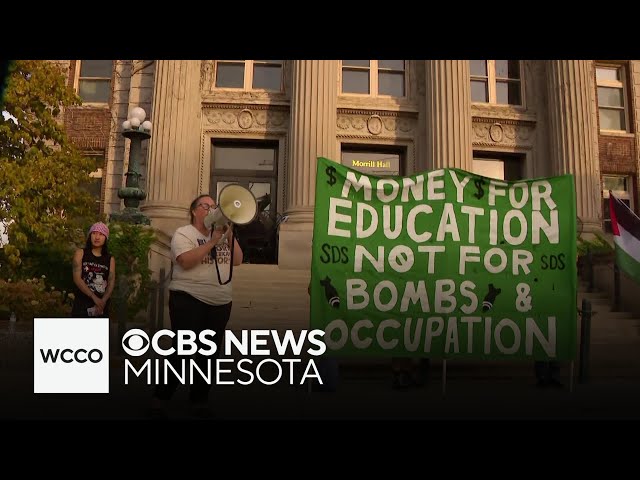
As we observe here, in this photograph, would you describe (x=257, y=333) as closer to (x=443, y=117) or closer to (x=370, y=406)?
(x=370, y=406)

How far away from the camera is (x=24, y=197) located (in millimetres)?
9734

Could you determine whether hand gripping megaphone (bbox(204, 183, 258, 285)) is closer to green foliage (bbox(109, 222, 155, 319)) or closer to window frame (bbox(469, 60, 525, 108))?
green foliage (bbox(109, 222, 155, 319))

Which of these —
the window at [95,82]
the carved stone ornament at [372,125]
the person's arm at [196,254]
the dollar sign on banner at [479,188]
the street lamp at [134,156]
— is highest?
the window at [95,82]

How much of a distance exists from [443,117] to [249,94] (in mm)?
5720

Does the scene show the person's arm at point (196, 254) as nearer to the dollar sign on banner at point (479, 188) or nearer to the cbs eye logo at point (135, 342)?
the dollar sign on banner at point (479, 188)

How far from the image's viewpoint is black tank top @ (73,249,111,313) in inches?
227

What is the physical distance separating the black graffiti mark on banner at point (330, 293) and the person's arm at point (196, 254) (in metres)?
1.70

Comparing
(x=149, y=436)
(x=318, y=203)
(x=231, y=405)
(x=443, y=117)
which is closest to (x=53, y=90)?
(x=318, y=203)

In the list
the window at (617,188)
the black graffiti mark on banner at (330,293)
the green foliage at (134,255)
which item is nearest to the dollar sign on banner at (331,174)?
the black graffiti mark on banner at (330,293)

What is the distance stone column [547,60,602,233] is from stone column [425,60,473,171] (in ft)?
9.06

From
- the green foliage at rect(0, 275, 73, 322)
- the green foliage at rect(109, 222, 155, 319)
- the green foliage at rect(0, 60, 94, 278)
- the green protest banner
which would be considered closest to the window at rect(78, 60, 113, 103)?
the green foliage at rect(0, 60, 94, 278)

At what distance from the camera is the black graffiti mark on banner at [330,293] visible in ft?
18.8

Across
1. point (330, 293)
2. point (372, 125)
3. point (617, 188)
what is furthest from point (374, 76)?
point (330, 293)

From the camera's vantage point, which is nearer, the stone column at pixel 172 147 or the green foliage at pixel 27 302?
the green foliage at pixel 27 302
